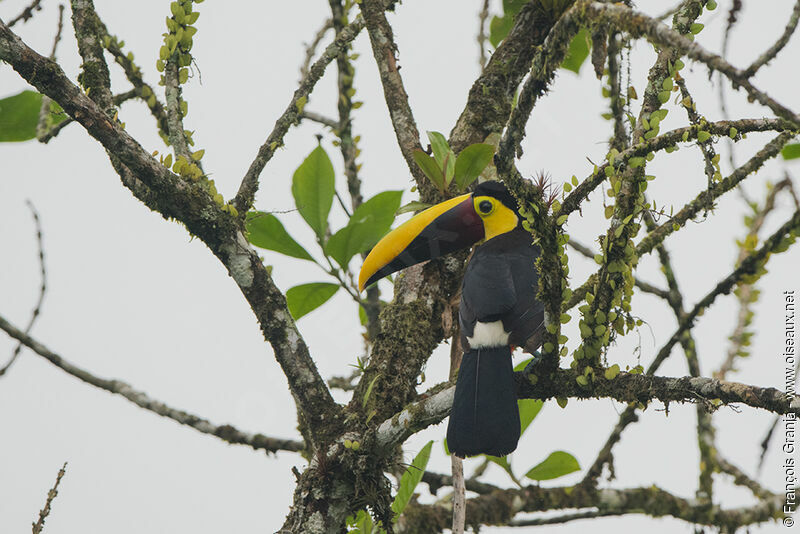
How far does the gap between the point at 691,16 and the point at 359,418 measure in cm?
154

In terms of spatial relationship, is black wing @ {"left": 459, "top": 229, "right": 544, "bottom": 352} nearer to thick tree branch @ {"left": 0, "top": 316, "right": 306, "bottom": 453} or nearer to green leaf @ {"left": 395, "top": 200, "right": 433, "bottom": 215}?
green leaf @ {"left": 395, "top": 200, "right": 433, "bottom": 215}

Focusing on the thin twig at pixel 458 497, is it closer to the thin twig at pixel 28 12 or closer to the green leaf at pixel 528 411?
the green leaf at pixel 528 411

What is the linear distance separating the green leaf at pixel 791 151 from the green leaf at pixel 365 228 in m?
1.40

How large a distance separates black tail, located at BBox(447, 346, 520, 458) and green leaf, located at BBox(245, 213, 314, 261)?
2.74ft

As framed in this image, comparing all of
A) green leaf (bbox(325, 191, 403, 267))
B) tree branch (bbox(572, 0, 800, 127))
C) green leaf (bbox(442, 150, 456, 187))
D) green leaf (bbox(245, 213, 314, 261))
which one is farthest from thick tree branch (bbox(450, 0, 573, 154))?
tree branch (bbox(572, 0, 800, 127))

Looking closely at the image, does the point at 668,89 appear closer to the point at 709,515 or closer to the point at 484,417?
the point at 484,417

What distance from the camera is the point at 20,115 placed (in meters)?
3.01

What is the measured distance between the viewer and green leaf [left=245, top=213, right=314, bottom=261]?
301cm

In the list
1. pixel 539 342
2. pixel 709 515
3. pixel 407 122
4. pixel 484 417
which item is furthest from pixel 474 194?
pixel 709 515

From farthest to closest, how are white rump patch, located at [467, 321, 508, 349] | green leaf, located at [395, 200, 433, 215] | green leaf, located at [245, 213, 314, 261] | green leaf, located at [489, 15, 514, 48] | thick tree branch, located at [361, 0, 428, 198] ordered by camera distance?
1. green leaf, located at [489, 15, 514, 48]
2. thick tree branch, located at [361, 0, 428, 198]
3. green leaf, located at [395, 200, 433, 215]
4. green leaf, located at [245, 213, 314, 261]
5. white rump patch, located at [467, 321, 508, 349]

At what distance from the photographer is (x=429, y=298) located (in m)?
3.01

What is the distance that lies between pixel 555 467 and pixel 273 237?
142cm

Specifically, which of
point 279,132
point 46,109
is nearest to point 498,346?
point 279,132

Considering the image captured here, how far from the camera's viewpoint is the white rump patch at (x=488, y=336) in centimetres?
279
